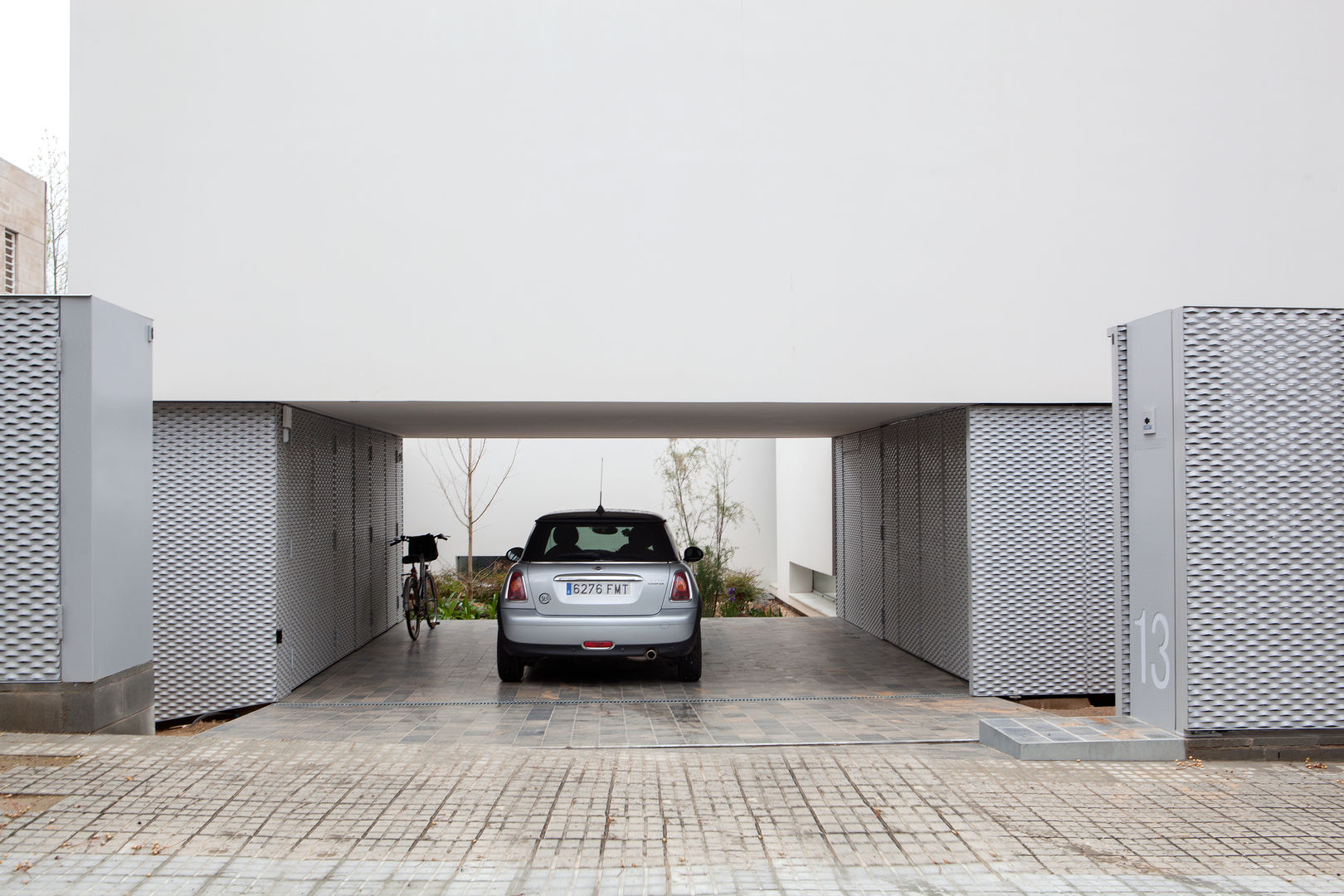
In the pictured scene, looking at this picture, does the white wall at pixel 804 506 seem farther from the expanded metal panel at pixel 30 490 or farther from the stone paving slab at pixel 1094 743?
the expanded metal panel at pixel 30 490

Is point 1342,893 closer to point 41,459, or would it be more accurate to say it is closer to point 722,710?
point 722,710

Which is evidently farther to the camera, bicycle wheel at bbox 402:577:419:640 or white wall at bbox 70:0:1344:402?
bicycle wheel at bbox 402:577:419:640

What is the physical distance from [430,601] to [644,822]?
27.3 feet

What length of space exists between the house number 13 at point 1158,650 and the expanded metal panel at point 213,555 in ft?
19.5

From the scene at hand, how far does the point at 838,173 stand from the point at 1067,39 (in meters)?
2.14

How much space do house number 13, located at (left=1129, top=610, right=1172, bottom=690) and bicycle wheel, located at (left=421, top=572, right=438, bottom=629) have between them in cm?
805

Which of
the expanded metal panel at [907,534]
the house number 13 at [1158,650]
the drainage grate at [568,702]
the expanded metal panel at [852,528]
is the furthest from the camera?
the expanded metal panel at [852,528]

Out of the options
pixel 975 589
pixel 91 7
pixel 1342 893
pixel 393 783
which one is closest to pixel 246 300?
pixel 91 7

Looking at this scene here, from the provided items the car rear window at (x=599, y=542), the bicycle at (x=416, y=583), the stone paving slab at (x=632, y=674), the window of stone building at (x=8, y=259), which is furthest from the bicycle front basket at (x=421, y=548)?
the window of stone building at (x=8, y=259)

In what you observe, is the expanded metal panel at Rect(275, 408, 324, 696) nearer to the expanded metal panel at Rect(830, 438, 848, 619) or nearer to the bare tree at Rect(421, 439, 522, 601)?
the expanded metal panel at Rect(830, 438, 848, 619)

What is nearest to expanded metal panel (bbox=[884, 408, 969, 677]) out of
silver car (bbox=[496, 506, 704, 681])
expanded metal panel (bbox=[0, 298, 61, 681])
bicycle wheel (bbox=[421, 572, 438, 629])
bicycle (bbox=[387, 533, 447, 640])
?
silver car (bbox=[496, 506, 704, 681])

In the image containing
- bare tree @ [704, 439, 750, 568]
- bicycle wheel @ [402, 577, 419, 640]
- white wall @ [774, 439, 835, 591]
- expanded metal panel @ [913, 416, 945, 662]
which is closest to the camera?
expanded metal panel @ [913, 416, 945, 662]

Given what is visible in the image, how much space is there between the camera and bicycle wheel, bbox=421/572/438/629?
444 inches

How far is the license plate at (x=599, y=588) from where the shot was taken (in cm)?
734
